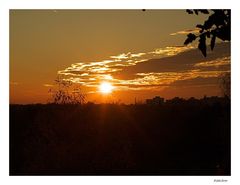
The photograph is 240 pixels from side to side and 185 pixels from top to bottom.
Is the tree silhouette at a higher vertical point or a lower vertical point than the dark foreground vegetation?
higher

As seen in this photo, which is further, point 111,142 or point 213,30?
point 111,142

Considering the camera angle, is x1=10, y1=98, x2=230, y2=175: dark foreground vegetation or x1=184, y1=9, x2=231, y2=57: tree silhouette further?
x1=10, y1=98, x2=230, y2=175: dark foreground vegetation

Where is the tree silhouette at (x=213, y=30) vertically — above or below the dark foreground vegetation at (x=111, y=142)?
above

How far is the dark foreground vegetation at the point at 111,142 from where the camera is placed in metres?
5.00

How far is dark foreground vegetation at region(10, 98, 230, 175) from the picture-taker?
5.00m

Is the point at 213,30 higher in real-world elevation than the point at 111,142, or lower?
higher

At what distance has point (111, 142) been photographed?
558 cm

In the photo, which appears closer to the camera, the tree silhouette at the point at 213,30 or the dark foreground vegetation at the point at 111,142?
the tree silhouette at the point at 213,30
